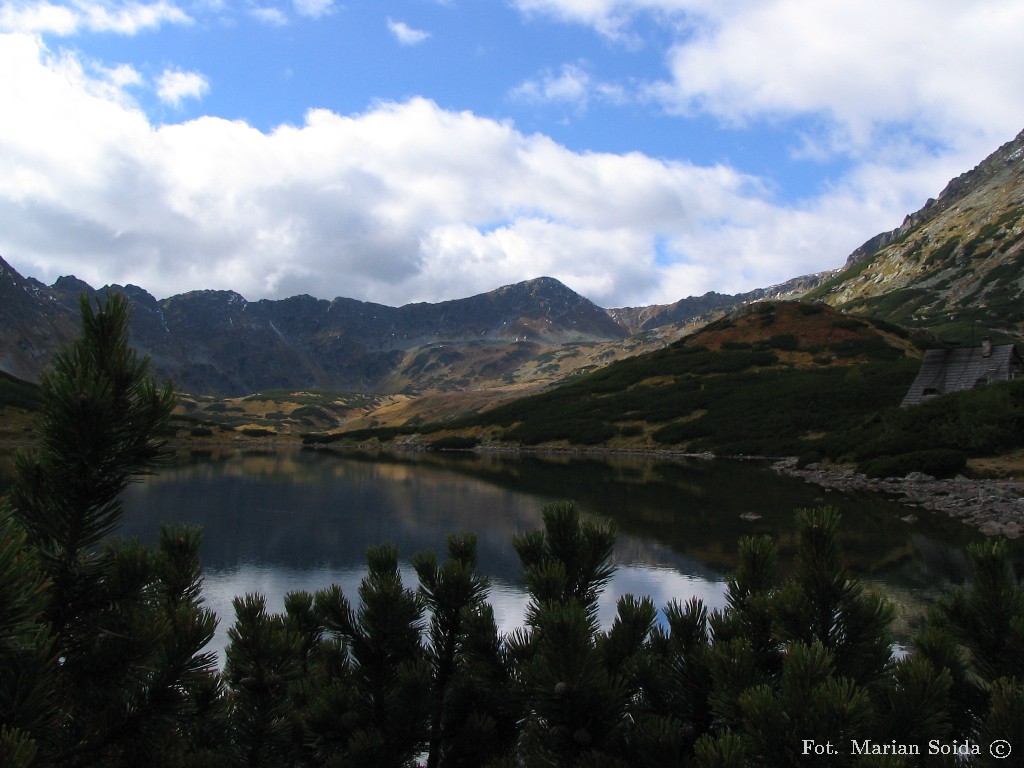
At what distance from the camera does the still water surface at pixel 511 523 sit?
77.5 feet

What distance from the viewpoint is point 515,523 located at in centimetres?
3894

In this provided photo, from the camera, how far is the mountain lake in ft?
75.7

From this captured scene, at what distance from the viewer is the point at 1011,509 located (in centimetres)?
3136

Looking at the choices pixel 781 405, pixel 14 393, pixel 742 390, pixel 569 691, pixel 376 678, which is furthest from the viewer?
pixel 14 393

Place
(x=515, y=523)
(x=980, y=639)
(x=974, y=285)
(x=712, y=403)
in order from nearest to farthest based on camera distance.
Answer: (x=980, y=639)
(x=515, y=523)
(x=712, y=403)
(x=974, y=285)

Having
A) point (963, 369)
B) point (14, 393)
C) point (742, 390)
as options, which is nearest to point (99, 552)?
point (963, 369)

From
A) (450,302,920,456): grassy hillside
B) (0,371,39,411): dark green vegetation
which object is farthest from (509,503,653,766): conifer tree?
(0,371,39,411): dark green vegetation

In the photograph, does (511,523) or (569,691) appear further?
(511,523)

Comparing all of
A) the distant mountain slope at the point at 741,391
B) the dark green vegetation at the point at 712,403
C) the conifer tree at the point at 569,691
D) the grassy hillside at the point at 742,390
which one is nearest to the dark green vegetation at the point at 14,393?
the distant mountain slope at the point at 741,391

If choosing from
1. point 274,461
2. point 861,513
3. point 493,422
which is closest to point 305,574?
point 861,513

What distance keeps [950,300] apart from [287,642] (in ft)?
671

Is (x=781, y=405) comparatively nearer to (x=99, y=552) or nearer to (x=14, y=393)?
(x=99, y=552)

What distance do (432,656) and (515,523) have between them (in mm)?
34018

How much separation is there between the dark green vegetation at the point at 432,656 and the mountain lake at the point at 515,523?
1.43 m
